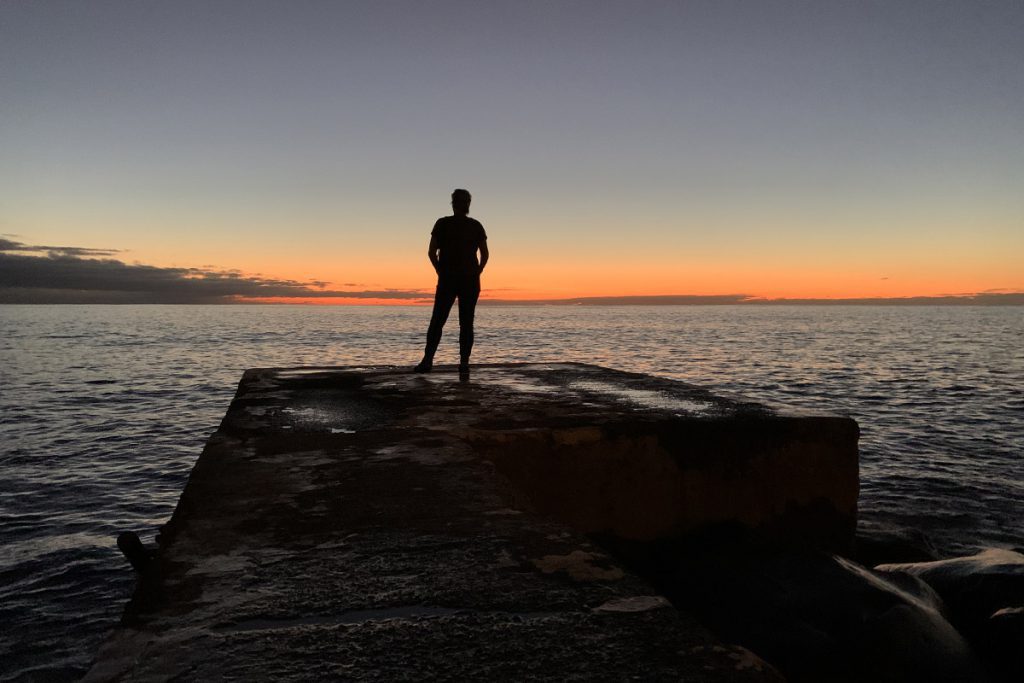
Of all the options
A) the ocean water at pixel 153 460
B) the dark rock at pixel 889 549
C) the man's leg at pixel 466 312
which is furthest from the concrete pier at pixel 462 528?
the ocean water at pixel 153 460

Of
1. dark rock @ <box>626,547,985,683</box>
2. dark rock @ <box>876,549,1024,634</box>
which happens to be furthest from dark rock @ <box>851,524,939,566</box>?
dark rock @ <box>626,547,985,683</box>

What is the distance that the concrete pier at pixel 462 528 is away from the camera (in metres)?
1.30

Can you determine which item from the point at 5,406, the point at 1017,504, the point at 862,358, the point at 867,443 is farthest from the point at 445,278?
the point at 862,358

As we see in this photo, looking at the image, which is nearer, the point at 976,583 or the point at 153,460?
the point at 976,583

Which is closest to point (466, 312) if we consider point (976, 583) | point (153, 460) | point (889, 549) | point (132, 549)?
point (132, 549)

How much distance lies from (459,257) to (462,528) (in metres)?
4.61

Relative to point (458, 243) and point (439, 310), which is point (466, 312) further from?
point (458, 243)

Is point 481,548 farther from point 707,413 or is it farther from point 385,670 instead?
point 707,413

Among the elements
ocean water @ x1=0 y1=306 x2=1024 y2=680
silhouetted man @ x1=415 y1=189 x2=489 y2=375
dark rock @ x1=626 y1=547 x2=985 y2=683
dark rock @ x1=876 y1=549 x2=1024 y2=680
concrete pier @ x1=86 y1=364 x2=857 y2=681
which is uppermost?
silhouetted man @ x1=415 y1=189 x2=489 y2=375

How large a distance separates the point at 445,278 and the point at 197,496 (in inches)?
166

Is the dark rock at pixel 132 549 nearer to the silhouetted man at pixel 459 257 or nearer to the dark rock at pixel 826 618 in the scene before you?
the dark rock at pixel 826 618

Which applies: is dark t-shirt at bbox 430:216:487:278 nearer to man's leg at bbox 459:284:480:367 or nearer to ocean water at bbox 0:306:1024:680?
man's leg at bbox 459:284:480:367

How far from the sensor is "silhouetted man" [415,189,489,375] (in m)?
6.36

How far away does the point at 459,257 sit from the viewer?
642 cm
